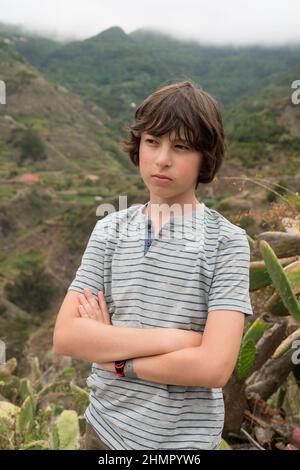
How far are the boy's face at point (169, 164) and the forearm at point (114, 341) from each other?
323 mm

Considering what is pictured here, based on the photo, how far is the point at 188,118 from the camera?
139 centimetres

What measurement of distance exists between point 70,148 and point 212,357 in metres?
48.9

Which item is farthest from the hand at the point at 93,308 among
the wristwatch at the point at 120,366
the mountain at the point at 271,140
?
the mountain at the point at 271,140

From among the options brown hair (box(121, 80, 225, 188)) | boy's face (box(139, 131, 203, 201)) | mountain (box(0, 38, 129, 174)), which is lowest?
mountain (box(0, 38, 129, 174))

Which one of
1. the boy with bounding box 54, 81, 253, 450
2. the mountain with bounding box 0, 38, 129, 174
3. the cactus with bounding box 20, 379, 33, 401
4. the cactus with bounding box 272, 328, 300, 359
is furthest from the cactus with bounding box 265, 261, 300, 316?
the mountain with bounding box 0, 38, 129, 174

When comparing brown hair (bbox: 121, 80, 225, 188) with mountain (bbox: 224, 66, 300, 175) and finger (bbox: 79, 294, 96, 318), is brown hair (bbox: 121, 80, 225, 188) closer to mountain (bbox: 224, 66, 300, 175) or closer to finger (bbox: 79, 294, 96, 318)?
finger (bbox: 79, 294, 96, 318)

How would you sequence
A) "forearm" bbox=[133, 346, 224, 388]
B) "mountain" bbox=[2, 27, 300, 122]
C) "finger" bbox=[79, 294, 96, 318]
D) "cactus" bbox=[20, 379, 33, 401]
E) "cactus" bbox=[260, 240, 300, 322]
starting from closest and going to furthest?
"forearm" bbox=[133, 346, 224, 388], "finger" bbox=[79, 294, 96, 318], "cactus" bbox=[260, 240, 300, 322], "cactus" bbox=[20, 379, 33, 401], "mountain" bbox=[2, 27, 300, 122]

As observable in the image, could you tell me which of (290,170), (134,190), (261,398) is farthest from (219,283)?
(134,190)

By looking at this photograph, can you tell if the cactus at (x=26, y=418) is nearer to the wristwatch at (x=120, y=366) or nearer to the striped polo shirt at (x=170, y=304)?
the striped polo shirt at (x=170, y=304)

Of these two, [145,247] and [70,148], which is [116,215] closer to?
[145,247]

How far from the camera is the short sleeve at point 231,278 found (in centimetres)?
135

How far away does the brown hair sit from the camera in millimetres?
1393

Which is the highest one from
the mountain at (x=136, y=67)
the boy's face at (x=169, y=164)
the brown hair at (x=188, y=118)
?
the mountain at (x=136, y=67)

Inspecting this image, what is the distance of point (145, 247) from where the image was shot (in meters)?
1.45
